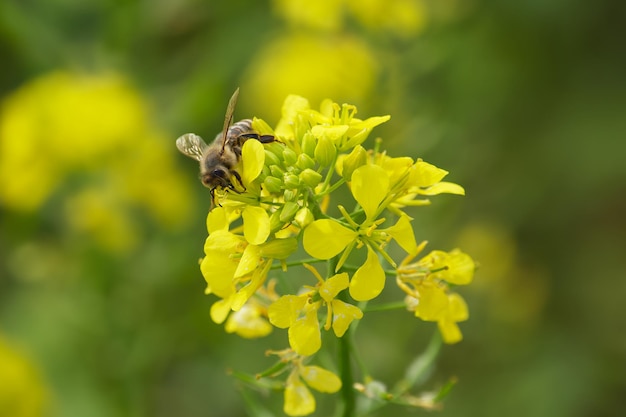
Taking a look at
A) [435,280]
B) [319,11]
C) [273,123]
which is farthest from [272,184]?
[273,123]

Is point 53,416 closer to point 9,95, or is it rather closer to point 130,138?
point 130,138

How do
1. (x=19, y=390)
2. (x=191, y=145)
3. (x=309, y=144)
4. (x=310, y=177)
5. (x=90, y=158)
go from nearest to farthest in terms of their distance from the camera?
1. (x=310, y=177)
2. (x=309, y=144)
3. (x=191, y=145)
4. (x=19, y=390)
5. (x=90, y=158)

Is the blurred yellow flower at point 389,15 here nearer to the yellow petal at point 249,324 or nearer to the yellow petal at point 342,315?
the yellow petal at point 249,324

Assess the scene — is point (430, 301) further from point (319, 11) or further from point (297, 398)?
point (319, 11)

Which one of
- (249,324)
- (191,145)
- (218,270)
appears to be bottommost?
(249,324)

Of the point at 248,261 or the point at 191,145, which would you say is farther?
the point at 191,145

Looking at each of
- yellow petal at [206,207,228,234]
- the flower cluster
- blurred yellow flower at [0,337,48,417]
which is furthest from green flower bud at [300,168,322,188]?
blurred yellow flower at [0,337,48,417]

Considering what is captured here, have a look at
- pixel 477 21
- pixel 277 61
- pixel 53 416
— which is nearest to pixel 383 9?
pixel 277 61
